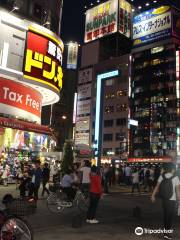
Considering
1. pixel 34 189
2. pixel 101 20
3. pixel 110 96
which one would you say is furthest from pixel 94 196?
pixel 110 96

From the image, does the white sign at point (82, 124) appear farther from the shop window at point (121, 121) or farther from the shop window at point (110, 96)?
the shop window at point (110, 96)

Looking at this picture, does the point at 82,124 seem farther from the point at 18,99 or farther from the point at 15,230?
the point at 15,230

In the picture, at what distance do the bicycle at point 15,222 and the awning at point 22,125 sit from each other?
34.1 feet

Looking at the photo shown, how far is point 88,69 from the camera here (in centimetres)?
9462

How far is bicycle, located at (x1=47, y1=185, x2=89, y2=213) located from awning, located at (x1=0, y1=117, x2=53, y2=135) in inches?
198

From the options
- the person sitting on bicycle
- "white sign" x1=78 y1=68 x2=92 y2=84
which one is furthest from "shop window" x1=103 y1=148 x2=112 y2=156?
the person sitting on bicycle

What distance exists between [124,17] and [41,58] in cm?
6537

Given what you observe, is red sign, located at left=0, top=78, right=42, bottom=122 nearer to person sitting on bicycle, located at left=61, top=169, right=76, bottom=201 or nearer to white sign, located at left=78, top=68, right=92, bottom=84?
person sitting on bicycle, located at left=61, top=169, right=76, bottom=201

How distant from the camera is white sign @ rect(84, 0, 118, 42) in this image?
76812 millimetres

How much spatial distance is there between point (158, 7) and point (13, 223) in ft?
244

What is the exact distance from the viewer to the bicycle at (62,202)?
1248cm

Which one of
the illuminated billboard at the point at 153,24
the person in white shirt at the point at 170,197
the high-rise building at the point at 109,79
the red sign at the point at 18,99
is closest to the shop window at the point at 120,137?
the high-rise building at the point at 109,79

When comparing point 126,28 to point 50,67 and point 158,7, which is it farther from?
point 50,67

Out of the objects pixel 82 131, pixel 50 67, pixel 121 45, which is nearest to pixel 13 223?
pixel 50 67
